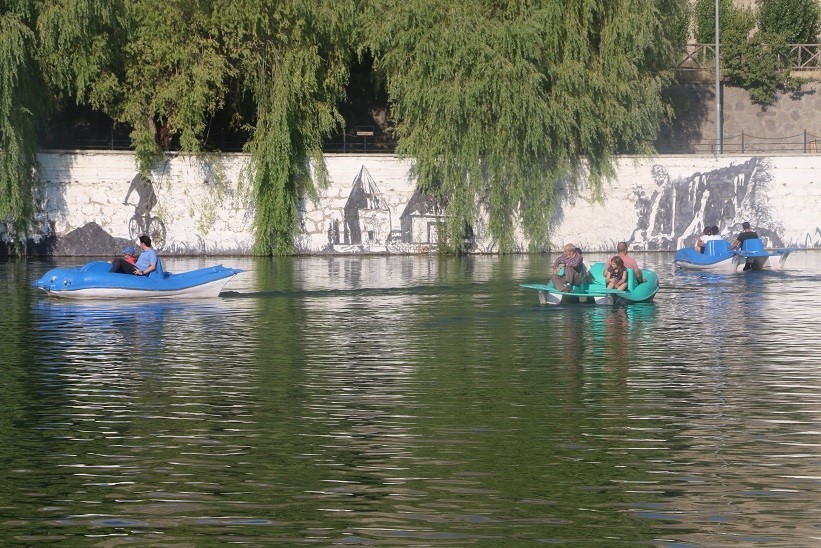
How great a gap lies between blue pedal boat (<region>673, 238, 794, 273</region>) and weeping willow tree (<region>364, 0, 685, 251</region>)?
7.94 meters

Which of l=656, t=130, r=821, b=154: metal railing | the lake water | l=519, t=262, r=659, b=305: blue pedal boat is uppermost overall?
l=656, t=130, r=821, b=154: metal railing

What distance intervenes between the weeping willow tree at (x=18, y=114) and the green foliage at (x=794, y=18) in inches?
1333

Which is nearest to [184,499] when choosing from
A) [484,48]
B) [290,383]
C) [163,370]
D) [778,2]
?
[290,383]

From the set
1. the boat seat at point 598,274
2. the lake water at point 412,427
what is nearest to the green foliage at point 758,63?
the boat seat at point 598,274

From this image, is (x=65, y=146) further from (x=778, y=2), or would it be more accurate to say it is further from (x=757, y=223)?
(x=778, y=2)

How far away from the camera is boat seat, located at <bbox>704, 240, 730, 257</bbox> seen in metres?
37.9

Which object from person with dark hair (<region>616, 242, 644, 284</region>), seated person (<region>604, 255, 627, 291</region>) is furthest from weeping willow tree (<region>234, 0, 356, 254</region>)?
seated person (<region>604, 255, 627, 291</region>)

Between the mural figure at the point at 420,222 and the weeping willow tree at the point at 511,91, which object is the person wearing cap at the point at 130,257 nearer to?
the weeping willow tree at the point at 511,91

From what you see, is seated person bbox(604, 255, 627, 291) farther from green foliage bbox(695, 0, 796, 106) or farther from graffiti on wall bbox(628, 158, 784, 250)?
green foliage bbox(695, 0, 796, 106)

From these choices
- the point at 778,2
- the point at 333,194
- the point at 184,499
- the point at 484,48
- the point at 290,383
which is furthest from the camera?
the point at 778,2

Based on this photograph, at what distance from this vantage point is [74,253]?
148ft

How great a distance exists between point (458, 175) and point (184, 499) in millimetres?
35049

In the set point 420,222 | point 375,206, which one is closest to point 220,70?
point 375,206

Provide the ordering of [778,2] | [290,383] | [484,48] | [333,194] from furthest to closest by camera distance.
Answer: [778,2], [333,194], [484,48], [290,383]
